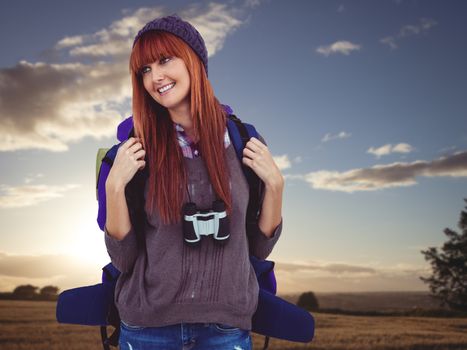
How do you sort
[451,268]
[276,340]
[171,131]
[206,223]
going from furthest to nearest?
[451,268]
[276,340]
[171,131]
[206,223]

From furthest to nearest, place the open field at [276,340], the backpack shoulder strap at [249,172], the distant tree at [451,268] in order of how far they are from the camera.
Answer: the distant tree at [451,268]
the open field at [276,340]
the backpack shoulder strap at [249,172]

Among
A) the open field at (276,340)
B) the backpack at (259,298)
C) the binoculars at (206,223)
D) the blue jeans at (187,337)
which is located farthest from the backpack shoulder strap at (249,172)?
the open field at (276,340)

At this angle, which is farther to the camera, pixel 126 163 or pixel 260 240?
pixel 260 240

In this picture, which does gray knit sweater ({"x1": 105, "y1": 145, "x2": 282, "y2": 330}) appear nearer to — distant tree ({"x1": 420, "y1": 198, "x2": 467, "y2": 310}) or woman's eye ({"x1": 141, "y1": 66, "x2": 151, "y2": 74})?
woman's eye ({"x1": 141, "y1": 66, "x2": 151, "y2": 74})

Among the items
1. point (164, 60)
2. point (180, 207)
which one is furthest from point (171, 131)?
point (180, 207)

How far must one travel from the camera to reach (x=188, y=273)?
2818 millimetres

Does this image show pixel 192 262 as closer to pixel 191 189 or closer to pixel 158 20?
pixel 191 189

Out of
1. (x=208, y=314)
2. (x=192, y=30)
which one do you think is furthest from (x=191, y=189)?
(x=192, y=30)

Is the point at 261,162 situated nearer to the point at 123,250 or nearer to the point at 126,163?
the point at 126,163

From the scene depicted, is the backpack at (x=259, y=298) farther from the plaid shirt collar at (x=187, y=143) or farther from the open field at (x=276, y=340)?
the open field at (x=276, y=340)

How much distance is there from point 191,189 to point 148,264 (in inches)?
19.5

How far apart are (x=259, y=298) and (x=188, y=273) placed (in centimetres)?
59

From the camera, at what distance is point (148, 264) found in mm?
2900

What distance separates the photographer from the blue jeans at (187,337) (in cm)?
278
